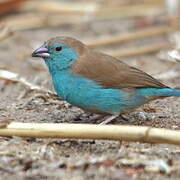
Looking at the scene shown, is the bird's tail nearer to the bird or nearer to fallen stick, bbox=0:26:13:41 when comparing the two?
the bird

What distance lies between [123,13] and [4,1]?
1.86 m

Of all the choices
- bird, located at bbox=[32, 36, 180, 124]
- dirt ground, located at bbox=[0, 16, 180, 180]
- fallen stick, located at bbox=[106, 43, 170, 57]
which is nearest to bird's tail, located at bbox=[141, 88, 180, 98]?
bird, located at bbox=[32, 36, 180, 124]

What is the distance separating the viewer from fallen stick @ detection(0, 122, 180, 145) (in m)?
3.64

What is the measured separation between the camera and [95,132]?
375 cm

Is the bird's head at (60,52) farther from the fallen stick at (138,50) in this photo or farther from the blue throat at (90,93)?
the fallen stick at (138,50)

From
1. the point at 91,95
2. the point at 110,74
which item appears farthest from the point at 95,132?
the point at 110,74

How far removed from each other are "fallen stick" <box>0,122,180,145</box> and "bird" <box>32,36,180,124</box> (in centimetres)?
68

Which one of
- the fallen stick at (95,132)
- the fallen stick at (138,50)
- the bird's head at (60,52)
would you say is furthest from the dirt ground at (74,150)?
the fallen stick at (138,50)

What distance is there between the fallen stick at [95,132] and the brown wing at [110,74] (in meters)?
0.84

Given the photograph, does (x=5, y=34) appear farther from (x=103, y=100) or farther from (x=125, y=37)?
(x=103, y=100)

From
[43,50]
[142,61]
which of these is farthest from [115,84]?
[142,61]

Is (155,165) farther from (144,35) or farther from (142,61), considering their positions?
(144,35)

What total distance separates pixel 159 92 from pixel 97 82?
0.51 metres

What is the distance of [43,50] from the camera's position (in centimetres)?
475
